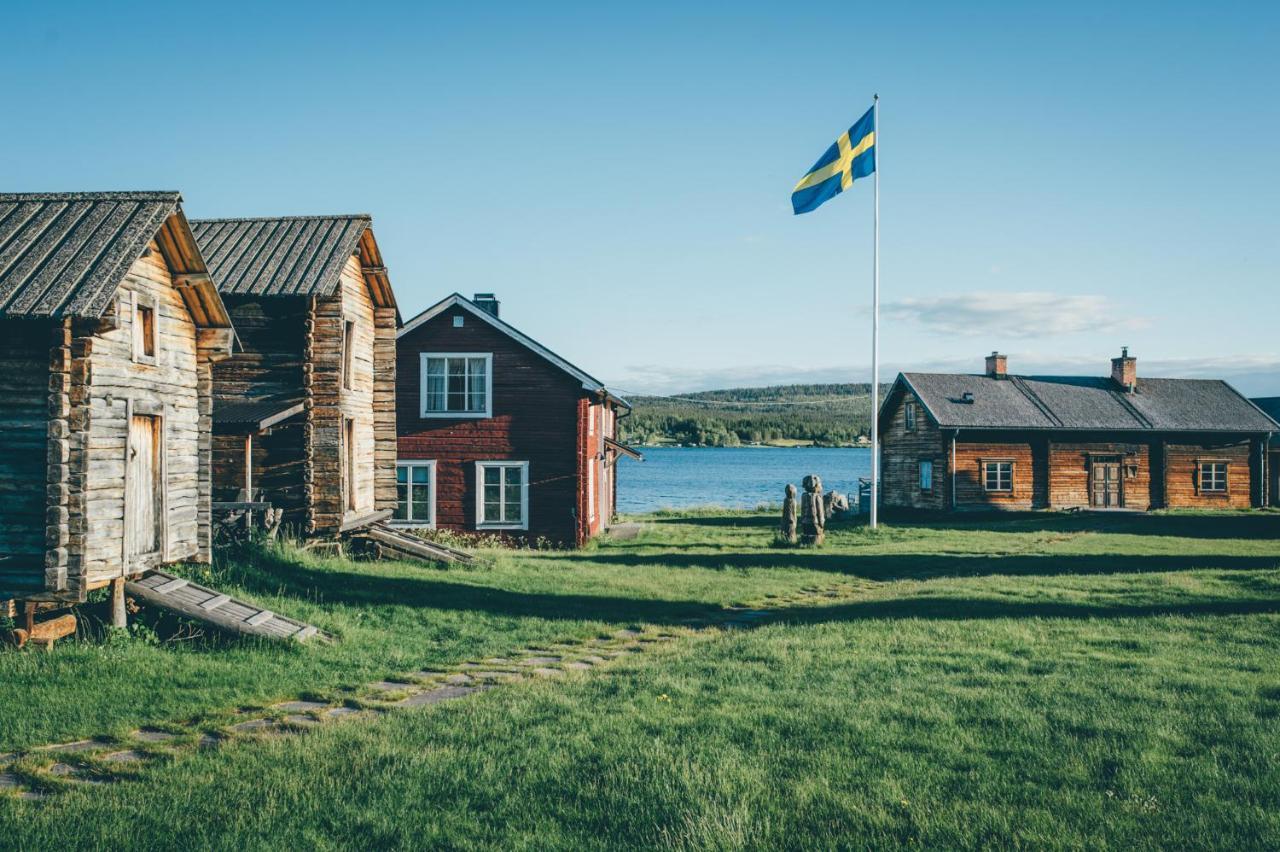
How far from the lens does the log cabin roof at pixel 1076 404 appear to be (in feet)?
129

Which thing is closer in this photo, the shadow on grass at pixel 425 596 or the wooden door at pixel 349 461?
the shadow on grass at pixel 425 596

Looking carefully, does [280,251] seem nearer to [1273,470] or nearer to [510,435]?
[510,435]

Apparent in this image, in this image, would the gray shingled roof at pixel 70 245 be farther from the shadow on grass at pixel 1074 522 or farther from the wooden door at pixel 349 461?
the shadow on grass at pixel 1074 522

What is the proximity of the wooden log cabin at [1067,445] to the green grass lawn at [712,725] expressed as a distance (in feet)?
74.1

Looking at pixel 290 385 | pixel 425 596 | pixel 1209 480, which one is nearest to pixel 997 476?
pixel 1209 480

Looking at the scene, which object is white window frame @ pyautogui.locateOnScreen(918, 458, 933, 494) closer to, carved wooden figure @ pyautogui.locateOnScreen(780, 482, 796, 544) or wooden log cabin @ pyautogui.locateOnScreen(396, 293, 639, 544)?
carved wooden figure @ pyautogui.locateOnScreen(780, 482, 796, 544)

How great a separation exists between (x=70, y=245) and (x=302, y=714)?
7455 millimetres

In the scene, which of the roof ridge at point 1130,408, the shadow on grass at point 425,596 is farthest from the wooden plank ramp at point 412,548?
the roof ridge at point 1130,408

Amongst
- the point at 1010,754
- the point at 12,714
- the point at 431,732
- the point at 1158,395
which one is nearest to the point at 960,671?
the point at 1010,754

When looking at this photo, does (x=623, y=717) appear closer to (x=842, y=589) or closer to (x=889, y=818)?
(x=889, y=818)

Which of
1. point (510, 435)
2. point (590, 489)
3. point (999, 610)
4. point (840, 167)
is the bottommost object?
point (999, 610)

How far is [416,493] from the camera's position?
26.3 metres

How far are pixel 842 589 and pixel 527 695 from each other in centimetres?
1008

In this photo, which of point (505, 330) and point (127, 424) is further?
point (505, 330)
